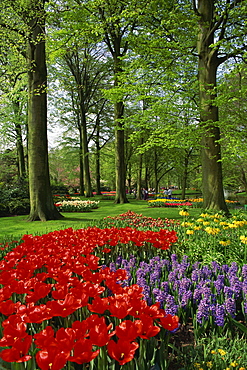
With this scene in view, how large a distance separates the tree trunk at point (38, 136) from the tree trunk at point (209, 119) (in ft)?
19.1

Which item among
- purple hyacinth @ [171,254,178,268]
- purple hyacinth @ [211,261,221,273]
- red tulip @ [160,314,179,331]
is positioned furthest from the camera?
purple hyacinth @ [171,254,178,268]

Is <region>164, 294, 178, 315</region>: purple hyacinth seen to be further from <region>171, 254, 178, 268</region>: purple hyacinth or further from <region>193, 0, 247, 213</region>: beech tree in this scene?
<region>193, 0, 247, 213</region>: beech tree

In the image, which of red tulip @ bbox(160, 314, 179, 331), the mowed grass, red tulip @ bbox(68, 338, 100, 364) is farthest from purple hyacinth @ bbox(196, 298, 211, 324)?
the mowed grass

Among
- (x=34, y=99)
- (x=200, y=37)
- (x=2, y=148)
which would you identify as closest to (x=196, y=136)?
(x=200, y=37)

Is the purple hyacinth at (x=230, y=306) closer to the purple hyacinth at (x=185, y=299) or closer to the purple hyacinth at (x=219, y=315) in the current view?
the purple hyacinth at (x=219, y=315)

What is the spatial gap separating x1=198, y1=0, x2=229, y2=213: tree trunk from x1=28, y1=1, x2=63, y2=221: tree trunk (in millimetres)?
5826

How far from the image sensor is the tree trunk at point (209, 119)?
9992mm

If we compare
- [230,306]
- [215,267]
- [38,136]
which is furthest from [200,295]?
[38,136]

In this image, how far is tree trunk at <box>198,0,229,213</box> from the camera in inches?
393

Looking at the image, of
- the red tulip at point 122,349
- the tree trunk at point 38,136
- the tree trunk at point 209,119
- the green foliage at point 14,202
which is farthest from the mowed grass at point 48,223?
the red tulip at point 122,349

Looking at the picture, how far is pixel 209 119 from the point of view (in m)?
10.1

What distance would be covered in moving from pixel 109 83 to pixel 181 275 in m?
22.7

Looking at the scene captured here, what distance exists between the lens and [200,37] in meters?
10.8

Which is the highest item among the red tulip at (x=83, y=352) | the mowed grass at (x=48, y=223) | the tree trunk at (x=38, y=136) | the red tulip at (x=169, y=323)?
the tree trunk at (x=38, y=136)
